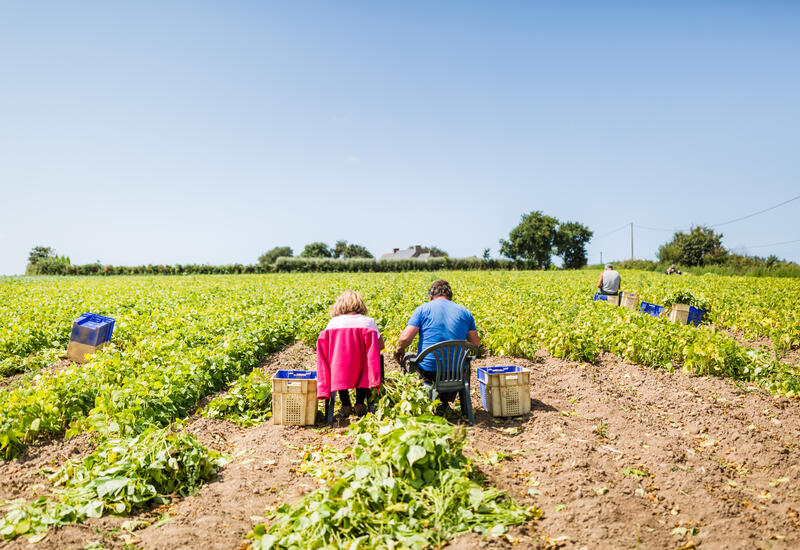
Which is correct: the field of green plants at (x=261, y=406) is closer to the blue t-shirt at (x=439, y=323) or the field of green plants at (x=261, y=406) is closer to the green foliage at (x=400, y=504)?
the green foliage at (x=400, y=504)

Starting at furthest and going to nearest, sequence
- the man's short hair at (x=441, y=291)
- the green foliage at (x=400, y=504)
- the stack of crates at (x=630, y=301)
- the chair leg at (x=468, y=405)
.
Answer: the stack of crates at (x=630, y=301) < the man's short hair at (x=441, y=291) < the chair leg at (x=468, y=405) < the green foliage at (x=400, y=504)

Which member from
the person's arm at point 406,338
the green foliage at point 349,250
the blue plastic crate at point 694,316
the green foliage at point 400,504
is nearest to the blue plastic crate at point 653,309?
the blue plastic crate at point 694,316

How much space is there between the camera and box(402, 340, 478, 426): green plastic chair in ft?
16.6

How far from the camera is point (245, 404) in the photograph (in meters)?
5.95

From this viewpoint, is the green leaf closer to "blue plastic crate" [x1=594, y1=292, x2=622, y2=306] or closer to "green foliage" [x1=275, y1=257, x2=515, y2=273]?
"blue plastic crate" [x1=594, y1=292, x2=622, y2=306]

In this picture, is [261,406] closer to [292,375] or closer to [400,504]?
[292,375]

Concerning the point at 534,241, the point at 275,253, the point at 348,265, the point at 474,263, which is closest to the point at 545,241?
the point at 534,241

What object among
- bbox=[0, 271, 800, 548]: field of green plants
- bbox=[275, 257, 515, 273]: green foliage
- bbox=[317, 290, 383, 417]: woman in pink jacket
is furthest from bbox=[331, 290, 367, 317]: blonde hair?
bbox=[275, 257, 515, 273]: green foliage

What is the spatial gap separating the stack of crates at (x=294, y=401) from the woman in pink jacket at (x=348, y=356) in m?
0.13

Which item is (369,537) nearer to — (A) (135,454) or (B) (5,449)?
(A) (135,454)

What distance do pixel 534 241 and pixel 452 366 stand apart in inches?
3363

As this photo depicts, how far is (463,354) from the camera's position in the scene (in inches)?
202

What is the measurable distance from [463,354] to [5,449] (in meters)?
4.80

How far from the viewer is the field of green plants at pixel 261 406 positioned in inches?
127
